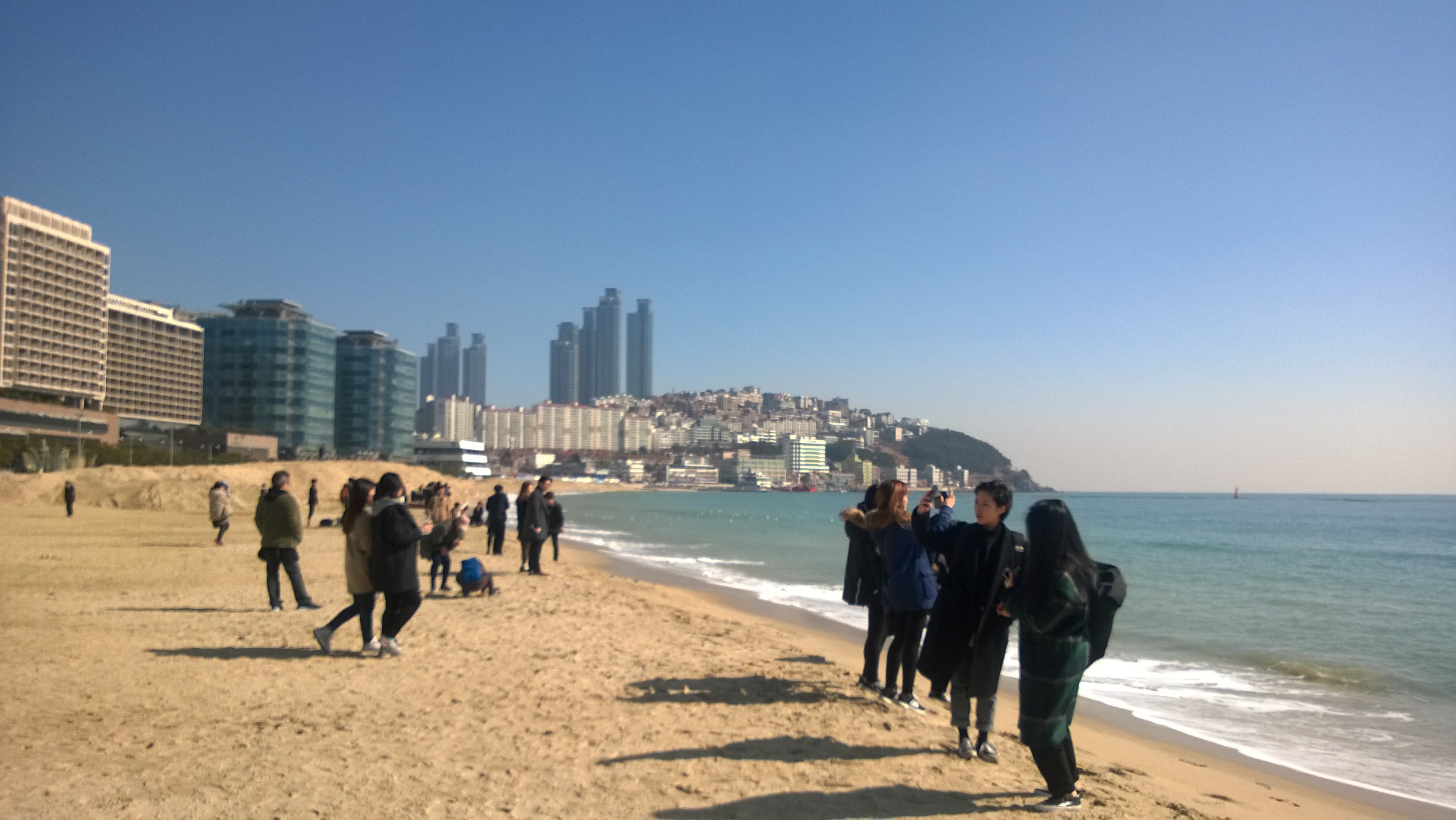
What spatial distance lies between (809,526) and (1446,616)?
38411 millimetres

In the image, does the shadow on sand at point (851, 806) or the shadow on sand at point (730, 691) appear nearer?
the shadow on sand at point (851, 806)

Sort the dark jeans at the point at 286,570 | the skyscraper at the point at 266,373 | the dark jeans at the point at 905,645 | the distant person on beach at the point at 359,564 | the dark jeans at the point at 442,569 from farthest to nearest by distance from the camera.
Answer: the skyscraper at the point at 266,373 < the dark jeans at the point at 442,569 < the dark jeans at the point at 286,570 < the distant person on beach at the point at 359,564 < the dark jeans at the point at 905,645

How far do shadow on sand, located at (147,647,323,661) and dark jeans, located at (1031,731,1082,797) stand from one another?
5.84m

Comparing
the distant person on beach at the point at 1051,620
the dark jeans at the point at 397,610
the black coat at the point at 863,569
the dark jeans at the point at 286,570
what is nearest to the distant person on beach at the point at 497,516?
the dark jeans at the point at 286,570

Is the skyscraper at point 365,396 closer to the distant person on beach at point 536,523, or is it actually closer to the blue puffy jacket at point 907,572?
the distant person on beach at point 536,523

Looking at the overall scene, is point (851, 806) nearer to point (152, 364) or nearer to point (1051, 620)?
point (1051, 620)

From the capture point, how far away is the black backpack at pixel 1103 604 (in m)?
4.16

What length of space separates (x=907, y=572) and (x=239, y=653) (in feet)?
18.2

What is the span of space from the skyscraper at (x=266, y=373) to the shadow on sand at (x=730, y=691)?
333 feet

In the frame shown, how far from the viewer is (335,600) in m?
11.3

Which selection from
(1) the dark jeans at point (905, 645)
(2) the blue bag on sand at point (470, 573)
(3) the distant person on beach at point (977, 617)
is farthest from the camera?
(2) the blue bag on sand at point (470, 573)

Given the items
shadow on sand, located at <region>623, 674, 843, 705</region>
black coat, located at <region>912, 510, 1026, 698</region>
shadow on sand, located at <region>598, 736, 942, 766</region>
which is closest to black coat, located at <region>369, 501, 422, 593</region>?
shadow on sand, located at <region>623, 674, 843, 705</region>

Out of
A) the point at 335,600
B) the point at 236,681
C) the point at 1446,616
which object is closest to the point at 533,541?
the point at 335,600

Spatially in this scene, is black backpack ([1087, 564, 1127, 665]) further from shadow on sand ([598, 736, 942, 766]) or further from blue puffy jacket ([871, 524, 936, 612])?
blue puffy jacket ([871, 524, 936, 612])
